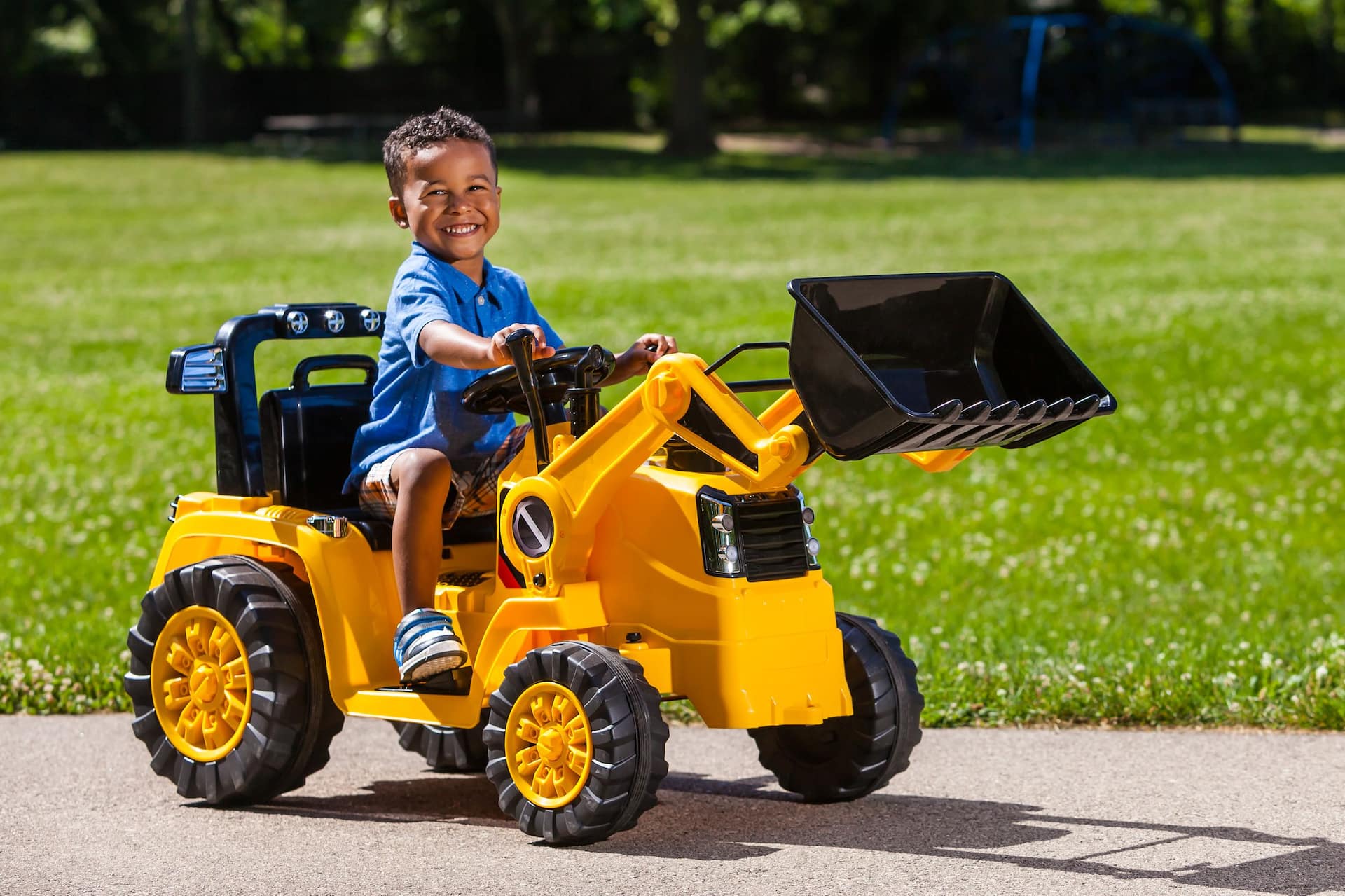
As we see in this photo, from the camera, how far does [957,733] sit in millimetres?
6031

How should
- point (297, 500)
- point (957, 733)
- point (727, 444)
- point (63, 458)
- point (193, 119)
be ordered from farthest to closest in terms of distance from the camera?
point (193, 119), point (63, 458), point (957, 733), point (297, 500), point (727, 444)

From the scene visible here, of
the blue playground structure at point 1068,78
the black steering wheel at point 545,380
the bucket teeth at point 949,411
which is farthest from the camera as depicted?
the blue playground structure at point 1068,78

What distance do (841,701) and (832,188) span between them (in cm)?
3036

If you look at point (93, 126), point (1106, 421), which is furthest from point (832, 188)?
point (93, 126)

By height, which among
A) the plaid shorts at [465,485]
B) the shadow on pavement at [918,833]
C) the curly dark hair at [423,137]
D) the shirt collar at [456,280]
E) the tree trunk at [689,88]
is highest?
the tree trunk at [689,88]

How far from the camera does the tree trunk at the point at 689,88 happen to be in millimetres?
44062

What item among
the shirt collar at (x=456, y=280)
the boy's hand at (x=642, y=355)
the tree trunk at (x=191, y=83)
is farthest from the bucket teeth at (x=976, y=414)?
the tree trunk at (x=191, y=83)

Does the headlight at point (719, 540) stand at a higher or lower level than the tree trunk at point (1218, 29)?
lower

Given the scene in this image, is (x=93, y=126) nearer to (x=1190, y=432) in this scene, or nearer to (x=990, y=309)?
(x=1190, y=432)

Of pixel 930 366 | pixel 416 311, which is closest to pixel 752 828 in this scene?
pixel 930 366

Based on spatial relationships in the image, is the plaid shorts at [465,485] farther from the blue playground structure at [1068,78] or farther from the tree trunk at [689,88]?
the blue playground structure at [1068,78]

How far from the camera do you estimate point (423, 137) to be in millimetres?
5051

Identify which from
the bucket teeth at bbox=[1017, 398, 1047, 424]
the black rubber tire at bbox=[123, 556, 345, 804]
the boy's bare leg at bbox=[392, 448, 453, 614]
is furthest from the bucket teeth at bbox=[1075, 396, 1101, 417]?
the black rubber tire at bbox=[123, 556, 345, 804]

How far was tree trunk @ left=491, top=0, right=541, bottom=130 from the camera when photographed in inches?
1950
